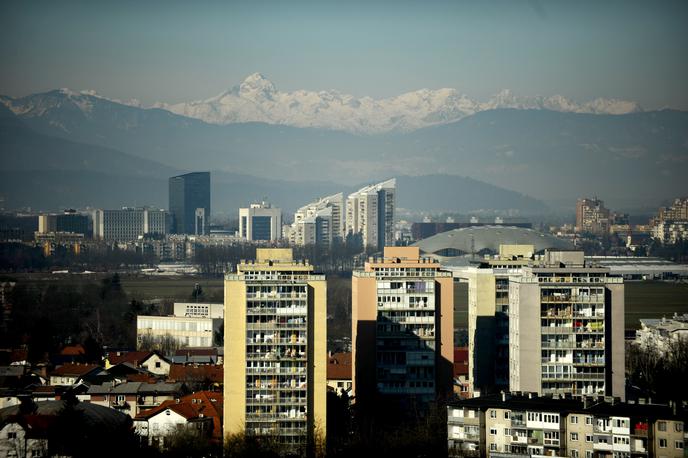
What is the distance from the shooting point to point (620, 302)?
2228cm

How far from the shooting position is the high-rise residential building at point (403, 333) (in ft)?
79.7

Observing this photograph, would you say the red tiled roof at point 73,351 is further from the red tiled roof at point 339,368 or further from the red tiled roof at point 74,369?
the red tiled roof at point 339,368

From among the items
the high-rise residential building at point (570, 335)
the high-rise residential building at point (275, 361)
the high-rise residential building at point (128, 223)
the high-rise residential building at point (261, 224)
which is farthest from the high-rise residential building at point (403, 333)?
the high-rise residential building at point (128, 223)

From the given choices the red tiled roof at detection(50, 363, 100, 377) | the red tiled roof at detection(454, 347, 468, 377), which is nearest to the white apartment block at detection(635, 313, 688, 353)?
the red tiled roof at detection(454, 347, 468, 377)

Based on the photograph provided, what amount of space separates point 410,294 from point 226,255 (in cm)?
5607

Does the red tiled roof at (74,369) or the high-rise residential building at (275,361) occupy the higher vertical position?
the high-rise residential building at (275,361)

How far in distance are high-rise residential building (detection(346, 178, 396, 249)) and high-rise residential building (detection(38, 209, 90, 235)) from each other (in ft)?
68.1

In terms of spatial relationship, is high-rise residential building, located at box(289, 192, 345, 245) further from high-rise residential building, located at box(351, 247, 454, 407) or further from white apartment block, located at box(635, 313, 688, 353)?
high-rise residential building, located at box(351, 247, 454, 407)

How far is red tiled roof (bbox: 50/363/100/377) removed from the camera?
29.8 m

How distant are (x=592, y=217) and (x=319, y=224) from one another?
27.9m

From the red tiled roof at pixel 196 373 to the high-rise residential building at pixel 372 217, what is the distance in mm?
72209

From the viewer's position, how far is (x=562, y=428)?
19.1m

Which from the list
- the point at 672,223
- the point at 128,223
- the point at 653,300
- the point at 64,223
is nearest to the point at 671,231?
the point at 672,223

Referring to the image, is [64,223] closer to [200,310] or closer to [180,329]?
[200,310]
